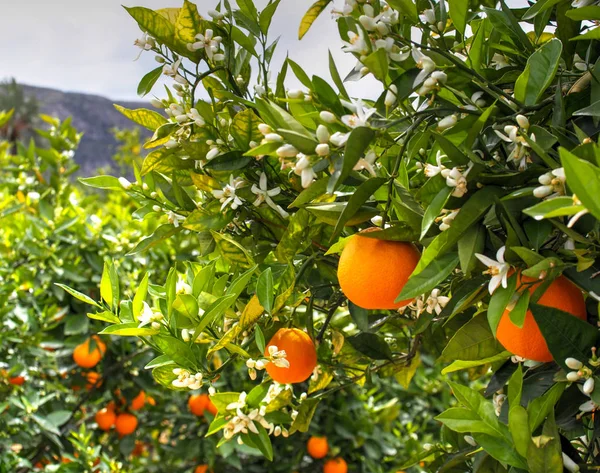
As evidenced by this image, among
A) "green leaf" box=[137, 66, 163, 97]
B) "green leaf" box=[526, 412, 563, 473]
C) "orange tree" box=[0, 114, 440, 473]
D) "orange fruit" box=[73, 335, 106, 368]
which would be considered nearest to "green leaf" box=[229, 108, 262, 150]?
"green leaf" box=[137, 66, 163, 97]

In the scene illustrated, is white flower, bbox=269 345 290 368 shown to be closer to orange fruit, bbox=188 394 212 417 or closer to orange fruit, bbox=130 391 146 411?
orange fruit, bbox=188 394 212 417

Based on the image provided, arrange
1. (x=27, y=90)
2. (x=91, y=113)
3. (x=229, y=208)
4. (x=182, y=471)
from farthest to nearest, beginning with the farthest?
(x=91, y=113)
(x=27, y=90)
(x=182, y=471)
(x=229, y=208)

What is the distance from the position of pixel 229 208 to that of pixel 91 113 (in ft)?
67.9

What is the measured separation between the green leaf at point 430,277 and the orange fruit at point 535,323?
0.19 feet

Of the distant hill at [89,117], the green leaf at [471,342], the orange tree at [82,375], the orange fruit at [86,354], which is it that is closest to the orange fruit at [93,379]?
the orange tree at [82,375]

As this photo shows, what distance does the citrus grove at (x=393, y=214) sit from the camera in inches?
14.6

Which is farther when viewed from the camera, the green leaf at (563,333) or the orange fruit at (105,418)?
the orange fruit at (105,418)

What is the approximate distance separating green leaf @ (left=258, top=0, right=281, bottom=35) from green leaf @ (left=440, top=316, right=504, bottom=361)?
1.10 feet

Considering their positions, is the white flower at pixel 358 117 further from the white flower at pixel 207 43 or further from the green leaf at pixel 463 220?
the white flower at pixel 207 43

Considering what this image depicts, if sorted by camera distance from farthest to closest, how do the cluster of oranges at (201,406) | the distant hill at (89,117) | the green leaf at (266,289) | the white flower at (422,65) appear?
the distant hill at (89,117)
the cluster of oranges at (201,406)
the green leaf at (266,289)
the white flower at (422,65)

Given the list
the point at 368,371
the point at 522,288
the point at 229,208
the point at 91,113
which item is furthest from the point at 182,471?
the point at 91,113

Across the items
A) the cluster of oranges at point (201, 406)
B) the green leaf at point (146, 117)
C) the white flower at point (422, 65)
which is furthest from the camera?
the cluster of oranges at point (201, 406)

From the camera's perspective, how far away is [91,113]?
1978 cm

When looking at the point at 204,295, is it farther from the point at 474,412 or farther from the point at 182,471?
the point at 182,471
